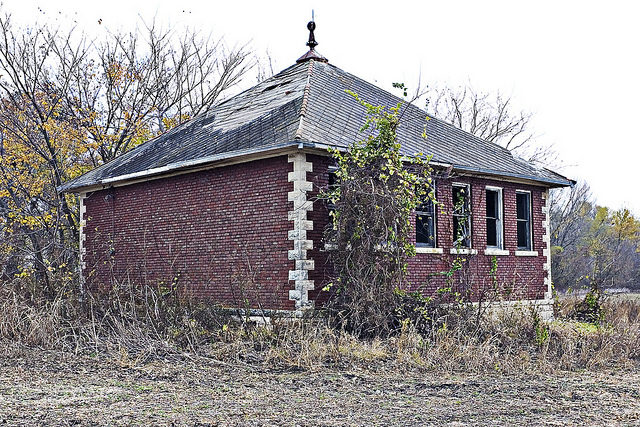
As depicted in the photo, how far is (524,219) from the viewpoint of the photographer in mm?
19297

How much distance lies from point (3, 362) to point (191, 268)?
545 cm

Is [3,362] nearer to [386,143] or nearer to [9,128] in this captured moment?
[386,143]

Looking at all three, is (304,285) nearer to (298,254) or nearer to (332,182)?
(298,254)

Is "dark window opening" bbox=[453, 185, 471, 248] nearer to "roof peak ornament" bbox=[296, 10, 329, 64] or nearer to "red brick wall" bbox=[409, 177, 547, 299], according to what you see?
"red brick wall" bbox=[409, 177, 547, 299]

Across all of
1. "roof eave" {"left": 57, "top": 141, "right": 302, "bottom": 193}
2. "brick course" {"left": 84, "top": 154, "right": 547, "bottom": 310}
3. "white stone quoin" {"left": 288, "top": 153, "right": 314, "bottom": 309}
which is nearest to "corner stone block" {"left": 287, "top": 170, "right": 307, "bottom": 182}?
"white stone quoin" {"left": 288, "top": 153, "right": 314, "bottom": 309}

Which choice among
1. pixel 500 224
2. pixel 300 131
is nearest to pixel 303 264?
pixel 300 131

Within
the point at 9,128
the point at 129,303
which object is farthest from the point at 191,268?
the point at 9,128

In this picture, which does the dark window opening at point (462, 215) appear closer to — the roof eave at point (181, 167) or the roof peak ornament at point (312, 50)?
the roof eave at point (181, 167)

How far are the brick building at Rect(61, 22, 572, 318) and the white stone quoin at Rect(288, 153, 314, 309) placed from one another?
0.07ft

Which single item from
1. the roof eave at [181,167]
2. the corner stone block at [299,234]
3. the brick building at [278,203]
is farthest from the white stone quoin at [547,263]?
the roof eave at [181,167]

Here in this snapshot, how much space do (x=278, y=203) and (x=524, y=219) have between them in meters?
7.52

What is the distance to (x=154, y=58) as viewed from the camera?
28.7 metres

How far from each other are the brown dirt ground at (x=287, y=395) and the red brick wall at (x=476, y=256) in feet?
13.4

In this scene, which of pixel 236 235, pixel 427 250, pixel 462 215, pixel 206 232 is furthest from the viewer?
pixel 462 215
